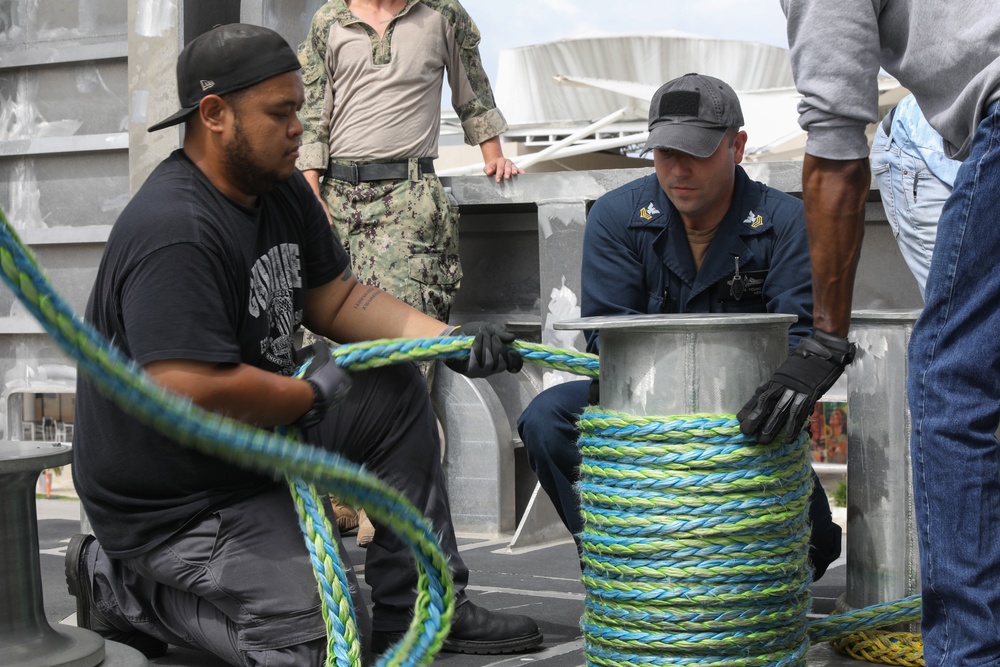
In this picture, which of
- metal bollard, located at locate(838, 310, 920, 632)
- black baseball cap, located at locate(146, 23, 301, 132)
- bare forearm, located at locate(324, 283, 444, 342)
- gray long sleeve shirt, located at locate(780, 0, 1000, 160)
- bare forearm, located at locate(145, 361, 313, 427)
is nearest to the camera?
gray long sleeve shirt, located at locate(780, 0, 1000, 160)

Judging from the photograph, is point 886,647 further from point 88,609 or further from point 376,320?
point 88,609

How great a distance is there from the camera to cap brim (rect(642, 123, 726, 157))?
312 cm

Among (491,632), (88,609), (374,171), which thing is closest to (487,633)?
(491,632)

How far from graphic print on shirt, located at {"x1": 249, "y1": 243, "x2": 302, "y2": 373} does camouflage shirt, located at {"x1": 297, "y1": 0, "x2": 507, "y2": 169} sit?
1.56 m

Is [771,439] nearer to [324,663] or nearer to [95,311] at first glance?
[324,663]

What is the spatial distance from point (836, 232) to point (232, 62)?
1377mm

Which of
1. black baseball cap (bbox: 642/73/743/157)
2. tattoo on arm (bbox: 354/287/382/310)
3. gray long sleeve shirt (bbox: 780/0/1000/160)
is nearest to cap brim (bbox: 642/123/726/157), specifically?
black baseball cap (bbox: 642/73/743/157)

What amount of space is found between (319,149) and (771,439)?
2.66 meters

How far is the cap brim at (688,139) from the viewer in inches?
123

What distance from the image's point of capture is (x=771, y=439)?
2.27 metres

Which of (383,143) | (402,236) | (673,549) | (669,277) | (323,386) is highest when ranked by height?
(383,143)

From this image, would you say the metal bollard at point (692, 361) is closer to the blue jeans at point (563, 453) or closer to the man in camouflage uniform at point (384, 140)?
the blue jeans at point (563, 453)

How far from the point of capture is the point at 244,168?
111 inches

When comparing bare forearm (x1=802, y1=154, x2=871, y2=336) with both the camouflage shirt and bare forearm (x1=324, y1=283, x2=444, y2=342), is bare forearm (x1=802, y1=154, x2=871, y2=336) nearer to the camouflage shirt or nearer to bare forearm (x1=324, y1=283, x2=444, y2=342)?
bare forearm (x1=324, y1=283, x2=444, y2=342)
